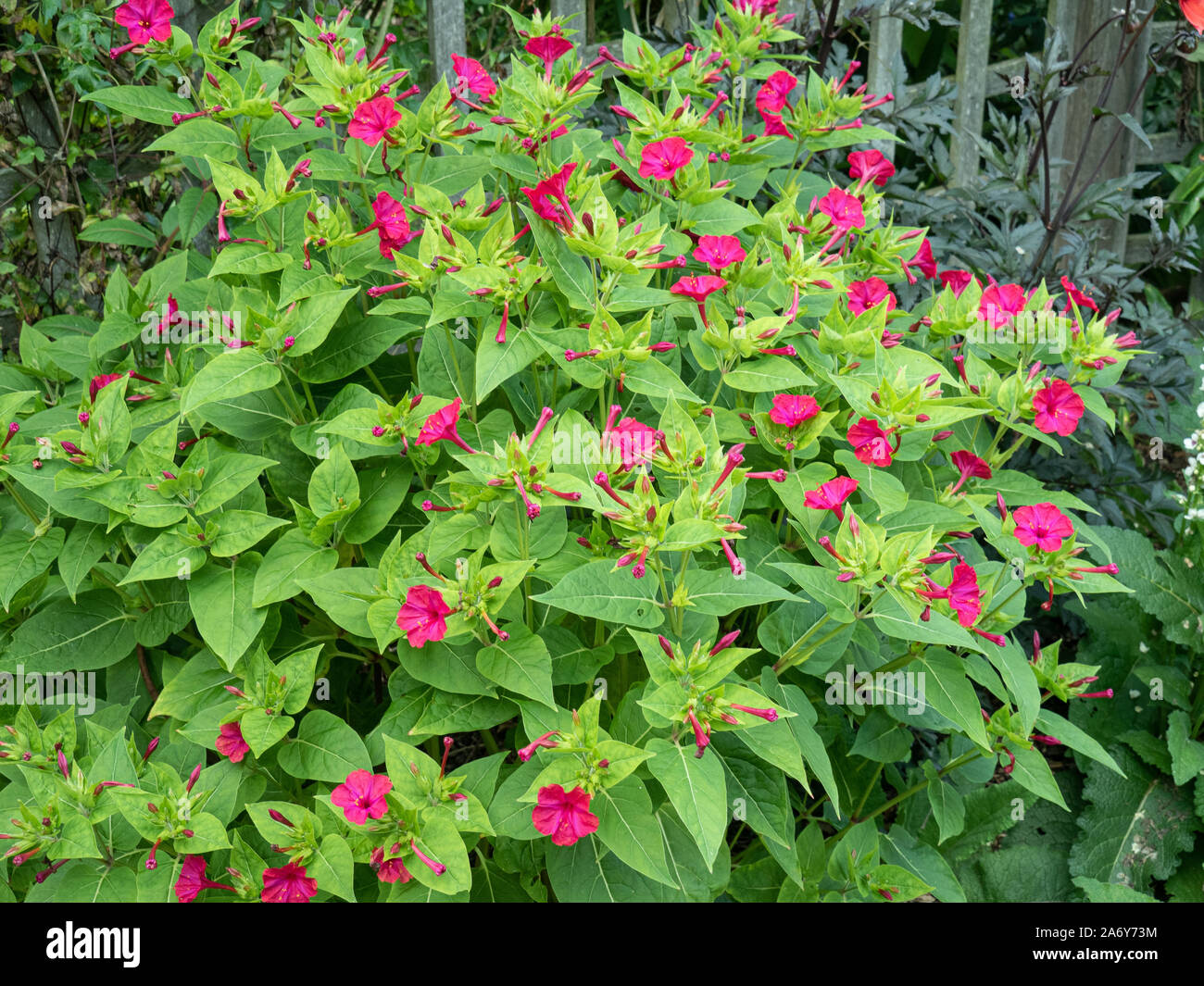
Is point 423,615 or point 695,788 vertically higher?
point 423,615

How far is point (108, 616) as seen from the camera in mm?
1985

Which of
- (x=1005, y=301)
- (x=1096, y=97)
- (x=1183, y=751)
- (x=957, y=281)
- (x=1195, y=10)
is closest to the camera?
(x=1005, y=301)

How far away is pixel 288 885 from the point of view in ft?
5.19

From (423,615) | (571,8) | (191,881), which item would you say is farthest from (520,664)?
(571,8)

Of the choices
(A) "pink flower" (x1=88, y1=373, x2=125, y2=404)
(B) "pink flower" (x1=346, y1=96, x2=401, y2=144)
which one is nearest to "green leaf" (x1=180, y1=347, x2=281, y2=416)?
(A) "pink flower" (x1=88, y1=373, x2=125, y2=404)

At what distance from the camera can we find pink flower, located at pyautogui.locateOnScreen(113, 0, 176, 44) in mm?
2074

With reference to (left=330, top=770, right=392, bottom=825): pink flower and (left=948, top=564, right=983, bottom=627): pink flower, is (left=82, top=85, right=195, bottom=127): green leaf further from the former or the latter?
(left=948, top=564, right=983, bottom=627): pink flower

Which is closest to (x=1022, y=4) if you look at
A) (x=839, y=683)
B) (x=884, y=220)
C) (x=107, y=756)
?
(x=884, y=220)

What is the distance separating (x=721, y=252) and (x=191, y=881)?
141cm

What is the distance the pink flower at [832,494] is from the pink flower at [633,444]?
292 mm

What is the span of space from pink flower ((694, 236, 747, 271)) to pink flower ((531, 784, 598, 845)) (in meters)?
1.00

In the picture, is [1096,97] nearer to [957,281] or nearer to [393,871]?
[957,281]

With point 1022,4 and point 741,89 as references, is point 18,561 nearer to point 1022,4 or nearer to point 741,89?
point 741,89

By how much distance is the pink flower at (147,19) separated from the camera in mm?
2074
